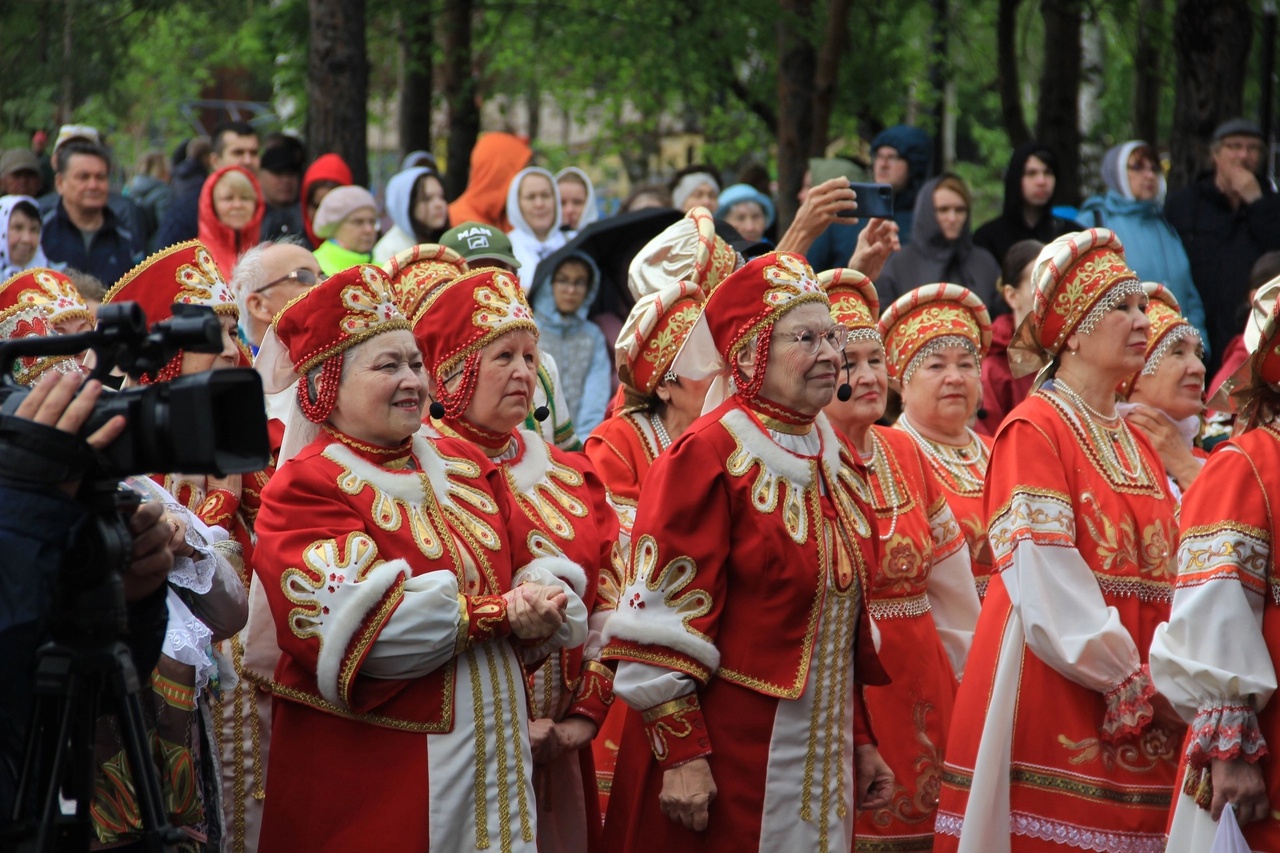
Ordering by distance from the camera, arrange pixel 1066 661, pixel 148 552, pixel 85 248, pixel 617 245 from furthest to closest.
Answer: pixel 85 248 → pixel 617 245 → pixel 1066 661 → pixel 148 552

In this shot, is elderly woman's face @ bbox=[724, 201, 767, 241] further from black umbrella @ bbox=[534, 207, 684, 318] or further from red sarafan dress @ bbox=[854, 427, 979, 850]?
red sarafan dress @ bbox=[854, 427, 979, 850]

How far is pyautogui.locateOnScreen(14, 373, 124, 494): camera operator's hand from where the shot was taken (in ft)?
9.78

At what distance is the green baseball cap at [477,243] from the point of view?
7594mm

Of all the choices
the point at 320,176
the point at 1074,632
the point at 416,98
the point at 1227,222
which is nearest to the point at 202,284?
the point at 1074,632

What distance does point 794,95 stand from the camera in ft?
38.6

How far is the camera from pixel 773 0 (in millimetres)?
13648

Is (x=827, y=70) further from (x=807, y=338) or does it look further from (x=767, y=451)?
(x=767, y=451)

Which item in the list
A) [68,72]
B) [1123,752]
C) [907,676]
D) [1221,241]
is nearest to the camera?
[1123,752]

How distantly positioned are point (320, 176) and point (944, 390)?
5.71m

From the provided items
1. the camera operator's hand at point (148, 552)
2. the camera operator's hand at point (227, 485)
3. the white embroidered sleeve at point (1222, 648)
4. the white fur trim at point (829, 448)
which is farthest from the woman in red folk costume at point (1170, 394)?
the camera operator's hand at point (148, 552)

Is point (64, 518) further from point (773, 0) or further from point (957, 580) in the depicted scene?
point (773, 0)

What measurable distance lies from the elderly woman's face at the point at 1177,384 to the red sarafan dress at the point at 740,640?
2430 mm

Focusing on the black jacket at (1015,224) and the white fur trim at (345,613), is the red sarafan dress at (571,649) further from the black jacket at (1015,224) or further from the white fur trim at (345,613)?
the black jacket at (1015,224)

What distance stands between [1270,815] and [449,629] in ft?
6.81
